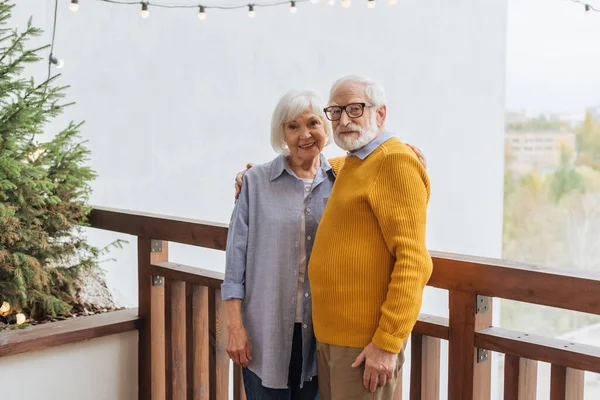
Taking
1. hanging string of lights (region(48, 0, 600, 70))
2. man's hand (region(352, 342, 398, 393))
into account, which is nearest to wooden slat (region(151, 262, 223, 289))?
man's hand (region(352, 342, 398, 393))

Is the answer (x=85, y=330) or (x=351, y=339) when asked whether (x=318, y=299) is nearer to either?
(x=351, y=339)

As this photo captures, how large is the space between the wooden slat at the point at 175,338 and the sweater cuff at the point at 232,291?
0.72 meters

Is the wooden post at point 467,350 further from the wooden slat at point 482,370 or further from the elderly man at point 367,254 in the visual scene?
the elderly man at point 367,254

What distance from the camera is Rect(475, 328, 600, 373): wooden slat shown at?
4.71 feet

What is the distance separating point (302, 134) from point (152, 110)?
312 centimetres

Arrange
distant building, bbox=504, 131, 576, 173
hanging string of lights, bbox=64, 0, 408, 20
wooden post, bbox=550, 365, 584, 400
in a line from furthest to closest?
distant building, bbox=504, 131, 576, 173
hanging string of lights, bbox=64, 0, 408, 20
wooden post, bbox=550, 365, 584, 400

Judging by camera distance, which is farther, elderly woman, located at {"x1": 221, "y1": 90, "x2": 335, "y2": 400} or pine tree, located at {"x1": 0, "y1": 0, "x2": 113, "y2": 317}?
pine tree, located at {"x1": 0, "y1": 0, "x2": 113, "y2": 317}

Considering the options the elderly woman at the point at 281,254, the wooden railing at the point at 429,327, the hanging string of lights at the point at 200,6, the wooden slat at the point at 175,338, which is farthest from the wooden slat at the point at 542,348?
the hanging string of lights at the point at 200,6

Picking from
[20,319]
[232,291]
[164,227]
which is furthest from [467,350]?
[20,319]

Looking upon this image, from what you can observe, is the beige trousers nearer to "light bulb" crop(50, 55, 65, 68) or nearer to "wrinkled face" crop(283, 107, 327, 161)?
"wrinkled face" crop(283, 107, 327, 161)

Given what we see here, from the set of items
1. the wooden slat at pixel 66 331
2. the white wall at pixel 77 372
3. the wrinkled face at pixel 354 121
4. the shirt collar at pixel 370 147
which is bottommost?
the white wall at pixel 77 372

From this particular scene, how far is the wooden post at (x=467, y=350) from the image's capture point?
163 cm

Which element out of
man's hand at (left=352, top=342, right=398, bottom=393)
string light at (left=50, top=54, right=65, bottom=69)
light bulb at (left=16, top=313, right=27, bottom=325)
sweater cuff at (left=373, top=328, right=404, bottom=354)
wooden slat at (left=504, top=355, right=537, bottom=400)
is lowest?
light bulb at (left=16, top=313, right=27, bottom=325)

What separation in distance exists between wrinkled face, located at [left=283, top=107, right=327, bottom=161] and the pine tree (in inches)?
47.3
